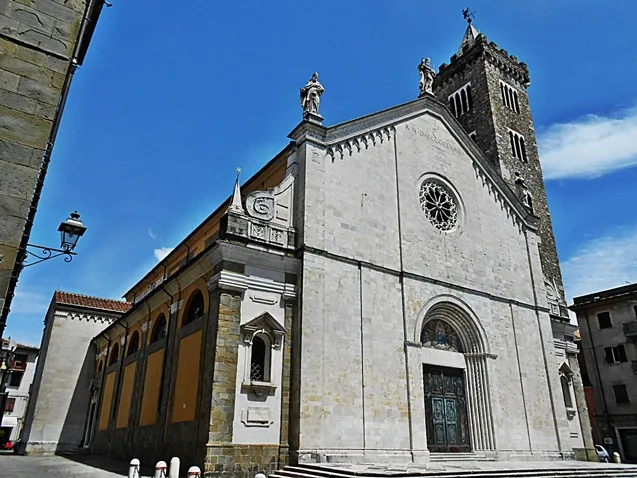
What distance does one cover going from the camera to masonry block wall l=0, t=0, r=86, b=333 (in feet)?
15.7

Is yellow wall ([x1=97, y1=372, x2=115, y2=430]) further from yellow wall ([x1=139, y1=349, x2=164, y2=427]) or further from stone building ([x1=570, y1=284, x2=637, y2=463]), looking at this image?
→ stone building ([x1=570, y1=284, x2=637, y2=463])

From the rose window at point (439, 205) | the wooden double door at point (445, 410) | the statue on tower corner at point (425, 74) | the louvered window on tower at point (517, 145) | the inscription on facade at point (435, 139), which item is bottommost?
the wooden double door at point (445, 410)

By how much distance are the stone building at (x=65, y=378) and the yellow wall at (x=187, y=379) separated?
1570 centimetres

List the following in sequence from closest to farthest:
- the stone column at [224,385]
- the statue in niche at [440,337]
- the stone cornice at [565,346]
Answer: the stone column at [224,385], the statue in niche at [440,337], the stone cornice at [565,346]

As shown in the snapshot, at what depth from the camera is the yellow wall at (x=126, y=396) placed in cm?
2160

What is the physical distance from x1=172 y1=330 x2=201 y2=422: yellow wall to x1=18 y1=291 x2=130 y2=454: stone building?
1570cm

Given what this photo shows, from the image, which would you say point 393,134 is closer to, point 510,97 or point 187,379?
point 187,379

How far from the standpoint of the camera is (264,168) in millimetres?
20000

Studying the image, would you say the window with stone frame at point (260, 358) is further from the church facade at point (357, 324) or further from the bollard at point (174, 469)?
the bollard at point (174, 469)

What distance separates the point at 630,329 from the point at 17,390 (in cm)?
5410

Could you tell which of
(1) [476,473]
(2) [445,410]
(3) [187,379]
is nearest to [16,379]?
(3) [187,379]

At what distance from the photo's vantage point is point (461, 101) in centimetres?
3828

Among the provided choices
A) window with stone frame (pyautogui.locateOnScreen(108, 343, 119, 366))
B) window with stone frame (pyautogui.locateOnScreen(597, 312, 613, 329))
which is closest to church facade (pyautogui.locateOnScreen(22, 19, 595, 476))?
window with stone frame (pyautogui.locateOnScreen(108, 343, 119, 366))

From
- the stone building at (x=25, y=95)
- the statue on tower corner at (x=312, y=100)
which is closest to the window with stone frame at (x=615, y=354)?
the statue on tower corner at (x=312, y=100)
